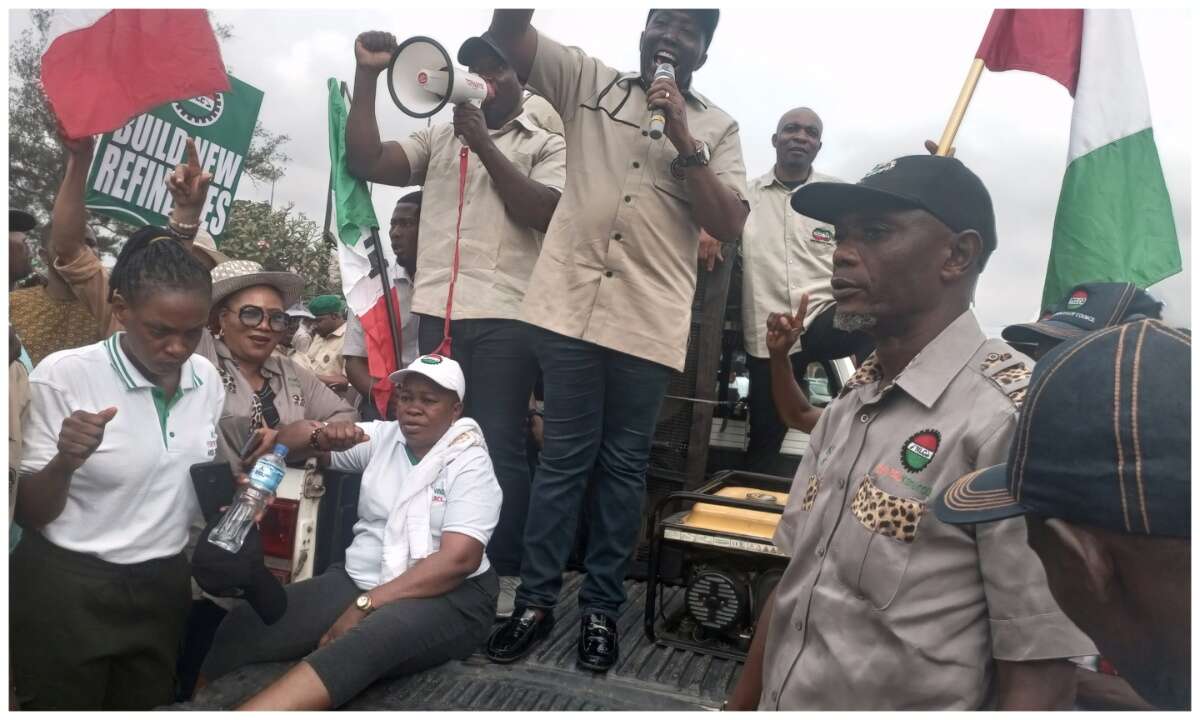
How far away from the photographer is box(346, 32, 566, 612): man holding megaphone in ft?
9.73

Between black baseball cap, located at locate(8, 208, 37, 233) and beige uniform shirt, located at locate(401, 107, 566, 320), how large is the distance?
1.37 metres

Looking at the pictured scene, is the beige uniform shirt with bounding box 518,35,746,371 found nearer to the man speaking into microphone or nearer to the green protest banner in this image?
the man speaking into microphone

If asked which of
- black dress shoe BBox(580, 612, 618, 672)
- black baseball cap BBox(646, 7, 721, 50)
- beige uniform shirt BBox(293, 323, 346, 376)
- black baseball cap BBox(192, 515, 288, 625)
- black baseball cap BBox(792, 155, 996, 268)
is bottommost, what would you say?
black dress shoe BBox(580, 612, 618, 672)

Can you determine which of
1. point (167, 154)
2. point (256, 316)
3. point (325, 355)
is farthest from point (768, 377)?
point (325, 355)

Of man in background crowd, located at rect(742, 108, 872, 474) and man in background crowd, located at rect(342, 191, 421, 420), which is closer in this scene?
man in background crowd, located at rect(342, 191, 421, 420)

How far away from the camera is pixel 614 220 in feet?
9.69

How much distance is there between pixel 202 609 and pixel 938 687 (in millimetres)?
2327

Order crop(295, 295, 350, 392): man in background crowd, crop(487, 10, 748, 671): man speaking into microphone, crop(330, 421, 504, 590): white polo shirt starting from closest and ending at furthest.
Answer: crop(330, 421, 504, 590): white polo shirt, crop(487, 10, 748, 671): man speaking into microphone, crop(295, 295, 350, 392): man in background crowd

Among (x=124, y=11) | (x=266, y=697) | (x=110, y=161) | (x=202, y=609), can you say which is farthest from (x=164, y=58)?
(x=266, y=697)

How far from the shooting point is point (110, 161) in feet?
11.0

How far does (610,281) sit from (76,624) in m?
1.95

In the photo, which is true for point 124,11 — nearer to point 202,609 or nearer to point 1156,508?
point 202,609

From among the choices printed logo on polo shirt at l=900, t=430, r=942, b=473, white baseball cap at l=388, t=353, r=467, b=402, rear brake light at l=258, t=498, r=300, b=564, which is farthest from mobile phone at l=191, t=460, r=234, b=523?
printed logo on polo shirt at l=900, t=430, r=942, b=473

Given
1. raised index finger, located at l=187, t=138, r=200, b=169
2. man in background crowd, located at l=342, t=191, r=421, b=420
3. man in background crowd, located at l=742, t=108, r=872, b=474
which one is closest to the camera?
raised index finger, located at l=187, t=138, r=200, b=169
